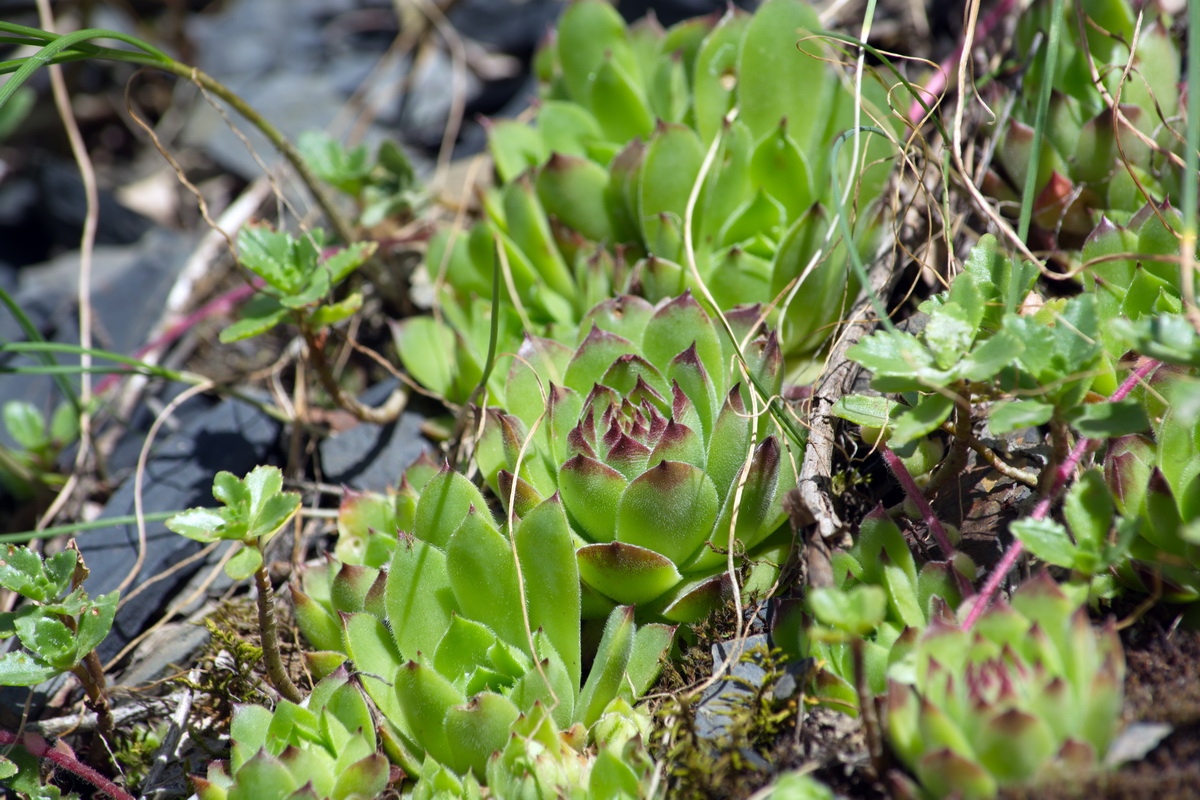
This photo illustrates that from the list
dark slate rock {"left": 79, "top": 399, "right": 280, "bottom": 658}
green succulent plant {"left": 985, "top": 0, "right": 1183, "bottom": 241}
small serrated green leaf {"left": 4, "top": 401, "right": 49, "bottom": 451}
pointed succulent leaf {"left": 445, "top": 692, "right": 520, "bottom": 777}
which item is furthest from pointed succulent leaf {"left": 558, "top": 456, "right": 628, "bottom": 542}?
small serrated green leaf {"left": 4, "top": 401, "right": 49, "bottom": 451}

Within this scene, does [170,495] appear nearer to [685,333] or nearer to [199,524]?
[199,524]

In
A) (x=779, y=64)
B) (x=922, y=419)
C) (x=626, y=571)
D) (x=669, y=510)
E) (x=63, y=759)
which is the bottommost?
(x=63, y=759)

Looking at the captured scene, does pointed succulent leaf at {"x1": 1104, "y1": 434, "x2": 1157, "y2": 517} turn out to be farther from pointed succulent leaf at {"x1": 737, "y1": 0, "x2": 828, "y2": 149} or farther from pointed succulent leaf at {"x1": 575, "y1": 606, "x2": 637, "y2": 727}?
pointed succulent leaf at {"x1": 737, "y1": 0, "x2": 828, "y2": 149}

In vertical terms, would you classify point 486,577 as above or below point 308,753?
above

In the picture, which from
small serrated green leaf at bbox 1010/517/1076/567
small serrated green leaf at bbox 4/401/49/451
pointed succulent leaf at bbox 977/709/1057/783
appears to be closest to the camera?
pointed succulent leaf at bbox 977/709/1057/783

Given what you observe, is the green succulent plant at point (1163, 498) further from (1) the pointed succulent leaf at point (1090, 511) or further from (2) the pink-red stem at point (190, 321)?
(2) the pink-red stem at point (190, 321)

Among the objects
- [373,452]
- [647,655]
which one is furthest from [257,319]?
[647,655]
